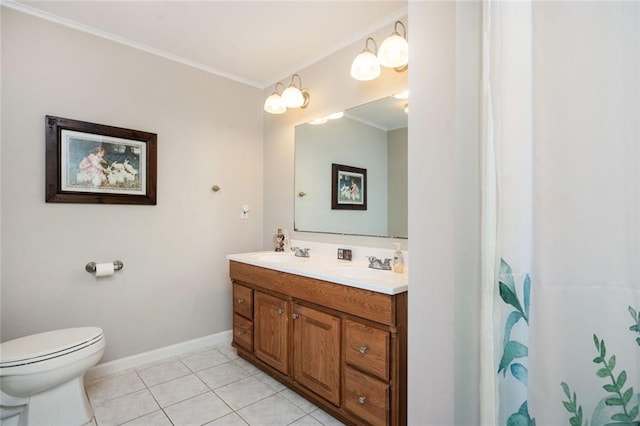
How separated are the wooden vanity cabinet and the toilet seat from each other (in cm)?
101

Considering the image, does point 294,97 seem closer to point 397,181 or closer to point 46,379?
point 397,181

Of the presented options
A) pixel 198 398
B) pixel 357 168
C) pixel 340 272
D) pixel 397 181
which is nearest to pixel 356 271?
pixel 340 272

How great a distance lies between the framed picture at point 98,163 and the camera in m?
2.12

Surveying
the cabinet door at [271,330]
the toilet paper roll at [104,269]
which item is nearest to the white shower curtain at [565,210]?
the cabinet door at [271,330]

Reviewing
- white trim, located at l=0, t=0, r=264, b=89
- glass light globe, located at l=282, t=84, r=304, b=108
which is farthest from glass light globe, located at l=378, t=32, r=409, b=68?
white trim, located at l=0, t=0, r=264, b=89

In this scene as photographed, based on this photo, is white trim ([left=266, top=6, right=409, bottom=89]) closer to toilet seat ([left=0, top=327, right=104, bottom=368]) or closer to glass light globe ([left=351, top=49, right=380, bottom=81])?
glass light globe ([left=351, top=49, right=380, bottom=81])

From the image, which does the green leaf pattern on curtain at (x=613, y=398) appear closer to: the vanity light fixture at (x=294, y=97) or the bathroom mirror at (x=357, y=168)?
the bathroom mirror at (x=357, y=168)

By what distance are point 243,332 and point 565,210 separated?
245cm

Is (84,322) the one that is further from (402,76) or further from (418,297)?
(402,76)

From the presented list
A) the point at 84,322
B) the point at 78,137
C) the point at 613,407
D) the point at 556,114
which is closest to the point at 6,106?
the point at 78,137

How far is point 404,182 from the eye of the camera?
204 centimetres

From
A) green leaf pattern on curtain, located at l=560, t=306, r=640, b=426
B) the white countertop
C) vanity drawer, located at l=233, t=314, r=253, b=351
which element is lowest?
vanity drawer, located at l=233, t=314, r=253, b=351

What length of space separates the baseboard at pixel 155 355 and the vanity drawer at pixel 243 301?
56cm

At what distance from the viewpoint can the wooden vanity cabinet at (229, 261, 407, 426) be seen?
4.98ft
